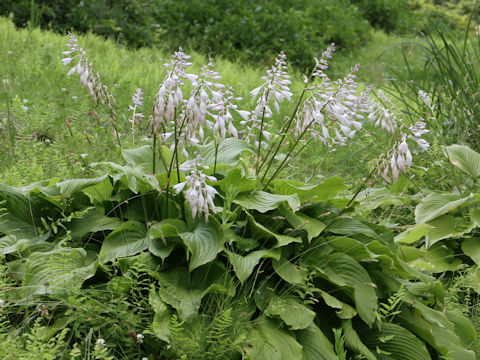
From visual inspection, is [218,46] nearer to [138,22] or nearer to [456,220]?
[138,22]

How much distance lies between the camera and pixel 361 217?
3.09m

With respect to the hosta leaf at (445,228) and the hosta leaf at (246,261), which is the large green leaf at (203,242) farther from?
the hosta leaf at (445,228)

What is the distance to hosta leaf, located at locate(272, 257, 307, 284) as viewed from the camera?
2.51 m

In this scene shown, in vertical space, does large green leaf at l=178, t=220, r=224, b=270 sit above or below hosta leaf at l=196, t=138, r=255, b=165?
below

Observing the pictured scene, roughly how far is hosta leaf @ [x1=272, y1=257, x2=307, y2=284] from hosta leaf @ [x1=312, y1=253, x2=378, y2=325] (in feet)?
0.30

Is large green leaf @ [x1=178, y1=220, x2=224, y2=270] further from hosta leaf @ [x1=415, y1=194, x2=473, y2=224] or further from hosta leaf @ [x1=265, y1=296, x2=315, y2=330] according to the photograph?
hosta leaf @ [x1=415, y1=194, x2=473, y2=224]

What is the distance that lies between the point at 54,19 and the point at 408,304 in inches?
330

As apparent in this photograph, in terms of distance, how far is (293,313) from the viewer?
96.0 inches

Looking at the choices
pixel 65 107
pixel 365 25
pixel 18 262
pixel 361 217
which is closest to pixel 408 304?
pixel 361 217

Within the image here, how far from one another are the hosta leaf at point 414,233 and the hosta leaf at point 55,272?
2.22 metres

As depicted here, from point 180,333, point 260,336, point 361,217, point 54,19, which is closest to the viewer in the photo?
point 180,333

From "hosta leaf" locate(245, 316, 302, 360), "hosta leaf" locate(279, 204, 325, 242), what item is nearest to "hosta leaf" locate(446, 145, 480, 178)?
"hosta leaf" locate(279, 204, 325, 242)

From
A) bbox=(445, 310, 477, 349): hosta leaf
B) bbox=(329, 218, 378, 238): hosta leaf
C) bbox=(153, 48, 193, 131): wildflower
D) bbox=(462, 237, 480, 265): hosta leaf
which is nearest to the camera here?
bbox=(153, 48, 193, 131): wildflower

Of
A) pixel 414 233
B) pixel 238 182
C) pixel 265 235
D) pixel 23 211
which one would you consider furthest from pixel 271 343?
pixel 414 233
